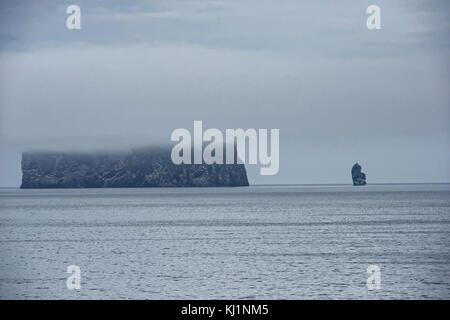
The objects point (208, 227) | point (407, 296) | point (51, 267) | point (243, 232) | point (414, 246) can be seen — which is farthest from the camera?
point (208, 227)

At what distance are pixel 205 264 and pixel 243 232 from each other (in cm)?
3407

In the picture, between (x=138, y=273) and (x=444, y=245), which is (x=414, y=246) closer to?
(x=444, y=245)

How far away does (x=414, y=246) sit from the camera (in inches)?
2581
